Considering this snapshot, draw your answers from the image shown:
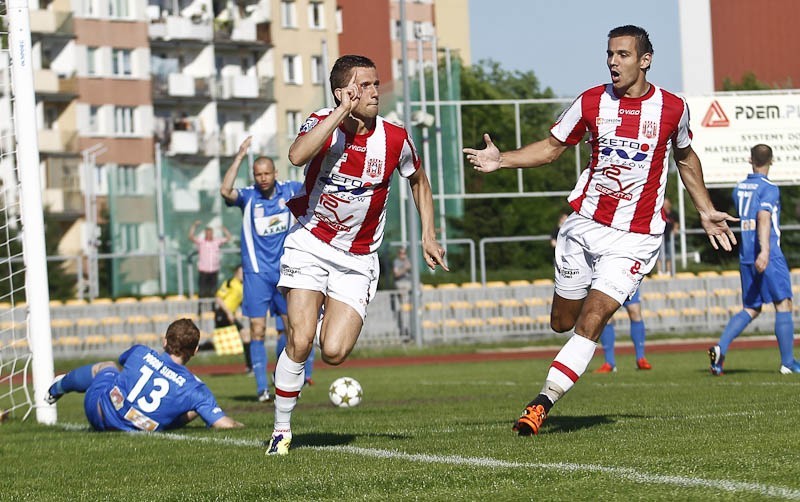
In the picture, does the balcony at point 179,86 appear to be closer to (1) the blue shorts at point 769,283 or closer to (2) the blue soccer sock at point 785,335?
(1) the blue shorts at point 769,283

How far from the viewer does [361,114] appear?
8.13 m

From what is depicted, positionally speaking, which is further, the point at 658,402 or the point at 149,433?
the point at 658,402

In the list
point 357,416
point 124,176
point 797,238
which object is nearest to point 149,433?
point 357,416

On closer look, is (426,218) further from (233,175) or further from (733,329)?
(733,329)

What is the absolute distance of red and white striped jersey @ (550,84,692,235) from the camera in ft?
28.4

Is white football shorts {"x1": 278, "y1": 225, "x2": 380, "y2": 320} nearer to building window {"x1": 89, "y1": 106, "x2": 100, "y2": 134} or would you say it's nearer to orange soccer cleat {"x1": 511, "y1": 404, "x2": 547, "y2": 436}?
orange soccer cleat {"x1": 511, "y1": 404, "x2": 547, "y2": 436}

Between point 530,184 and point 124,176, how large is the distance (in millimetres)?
46697

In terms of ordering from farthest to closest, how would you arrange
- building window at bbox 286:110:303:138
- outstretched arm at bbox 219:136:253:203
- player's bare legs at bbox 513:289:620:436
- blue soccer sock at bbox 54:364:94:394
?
building window at bbox 286:110:303:138 → outstretched arm at bbox 219:136:253:203 → blue soccer sock at bbox 54:364:94:394 → player's bare legs at bbox 513:289:620:436

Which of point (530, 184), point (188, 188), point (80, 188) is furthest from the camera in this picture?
point (530, 184)

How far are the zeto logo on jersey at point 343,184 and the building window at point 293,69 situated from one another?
75.0m

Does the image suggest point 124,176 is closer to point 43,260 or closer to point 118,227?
point 118,227

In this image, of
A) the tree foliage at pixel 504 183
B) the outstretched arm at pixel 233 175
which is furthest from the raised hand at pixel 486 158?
the tree foliage at pixel 504 183

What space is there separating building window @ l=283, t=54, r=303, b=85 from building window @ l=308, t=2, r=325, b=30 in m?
2.24

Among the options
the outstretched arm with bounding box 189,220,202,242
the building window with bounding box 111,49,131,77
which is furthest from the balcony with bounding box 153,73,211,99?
the outstretched arm with bounding box 189,220,202,242
